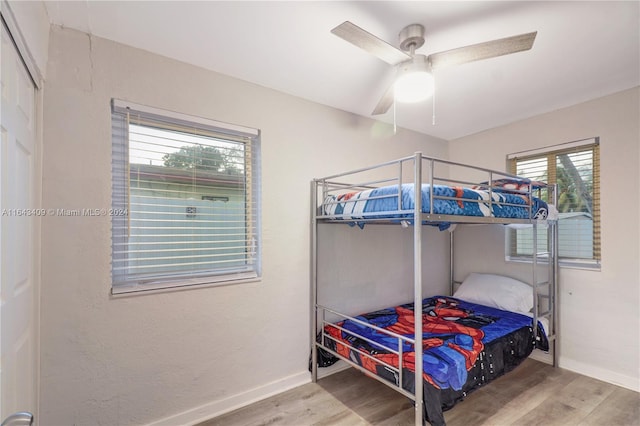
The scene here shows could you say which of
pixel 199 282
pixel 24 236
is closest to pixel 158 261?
Result: pixel 199 282

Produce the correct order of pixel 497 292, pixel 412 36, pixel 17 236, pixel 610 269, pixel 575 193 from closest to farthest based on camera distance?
pixel 17 236
pixel 412 36
pixel 610 269
pixel 575 193
pixel 497 292

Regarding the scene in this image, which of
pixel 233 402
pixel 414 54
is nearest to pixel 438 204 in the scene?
pixel 414 54

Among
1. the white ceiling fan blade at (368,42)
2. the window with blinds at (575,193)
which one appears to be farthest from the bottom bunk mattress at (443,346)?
the white ceiling fan blade at (368,42)

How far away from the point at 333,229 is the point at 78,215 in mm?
1784

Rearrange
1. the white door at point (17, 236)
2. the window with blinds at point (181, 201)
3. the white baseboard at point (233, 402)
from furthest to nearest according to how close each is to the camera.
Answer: the white baseboard at point (233, 402) < the window with blinds at point (181, 201) < the white door at point (17, 236)

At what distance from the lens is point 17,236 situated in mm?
1250

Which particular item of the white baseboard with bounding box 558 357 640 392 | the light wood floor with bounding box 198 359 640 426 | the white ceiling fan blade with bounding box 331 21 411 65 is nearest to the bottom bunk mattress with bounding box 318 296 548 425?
the light wood floor with bounding box 198 359 640 426

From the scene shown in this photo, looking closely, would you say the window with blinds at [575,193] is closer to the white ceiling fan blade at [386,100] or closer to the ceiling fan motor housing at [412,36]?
the white ceiling fan blade at [386,100]

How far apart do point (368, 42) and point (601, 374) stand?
3.19 meters

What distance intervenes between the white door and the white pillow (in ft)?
11.2

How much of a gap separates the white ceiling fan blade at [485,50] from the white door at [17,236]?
1881 mm

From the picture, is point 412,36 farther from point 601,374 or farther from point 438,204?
point 601,374

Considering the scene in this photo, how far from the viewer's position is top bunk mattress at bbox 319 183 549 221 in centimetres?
173

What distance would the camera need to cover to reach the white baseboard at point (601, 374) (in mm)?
2328
